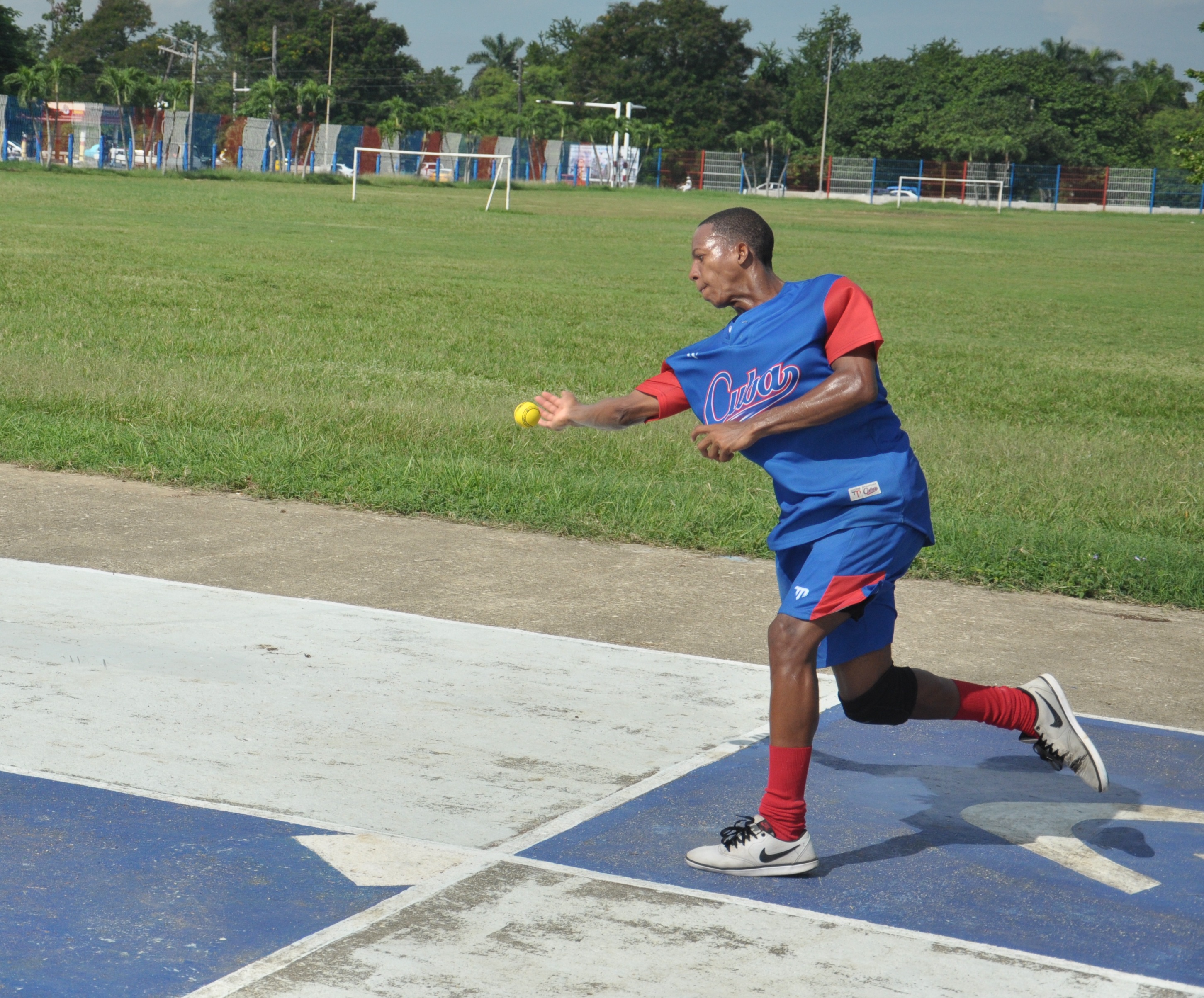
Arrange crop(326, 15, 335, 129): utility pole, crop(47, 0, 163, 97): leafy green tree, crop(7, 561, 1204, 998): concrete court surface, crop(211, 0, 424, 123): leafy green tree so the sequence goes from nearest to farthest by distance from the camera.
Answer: crop(7, 561, 1204, 998): concrete court surface < crop(326, 15, 335, 129): utility pole < crop(211, 0, 424, 123): leafy green tree < crop(47, 0, 163, 97): leafy green tree

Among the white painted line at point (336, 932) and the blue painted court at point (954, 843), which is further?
the blue painted court at point (954, 843)

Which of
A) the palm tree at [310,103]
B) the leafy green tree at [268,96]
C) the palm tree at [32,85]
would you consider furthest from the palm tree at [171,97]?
the leafy green tree at [268,96]

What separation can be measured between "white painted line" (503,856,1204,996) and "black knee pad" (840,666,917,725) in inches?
27.1

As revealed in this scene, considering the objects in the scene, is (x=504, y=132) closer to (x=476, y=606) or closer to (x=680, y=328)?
(x=680, y=328)

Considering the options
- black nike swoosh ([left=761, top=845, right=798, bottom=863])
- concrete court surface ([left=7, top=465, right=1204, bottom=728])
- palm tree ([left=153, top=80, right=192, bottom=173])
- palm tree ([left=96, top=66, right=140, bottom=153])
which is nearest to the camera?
black nike swoosh ([left=761, top=845, right=798, bottom=863])

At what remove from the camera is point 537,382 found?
1349 centimetres

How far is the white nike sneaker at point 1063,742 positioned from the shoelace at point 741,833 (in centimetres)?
101

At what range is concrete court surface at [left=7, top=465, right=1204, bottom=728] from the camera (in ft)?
20.0

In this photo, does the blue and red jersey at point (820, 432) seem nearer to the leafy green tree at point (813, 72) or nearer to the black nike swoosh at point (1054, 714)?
the black nike swoosh at point (1054, 714)

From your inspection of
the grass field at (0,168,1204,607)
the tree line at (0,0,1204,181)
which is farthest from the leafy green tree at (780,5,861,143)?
the grass field at (0,168,1204,607)

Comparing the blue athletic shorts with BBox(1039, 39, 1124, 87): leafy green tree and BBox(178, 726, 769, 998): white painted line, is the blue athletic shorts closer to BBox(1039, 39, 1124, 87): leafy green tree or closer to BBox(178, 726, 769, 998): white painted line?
BBox(178, 726, 769, 998): white painted line

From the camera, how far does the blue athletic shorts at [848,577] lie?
3844 millimetres

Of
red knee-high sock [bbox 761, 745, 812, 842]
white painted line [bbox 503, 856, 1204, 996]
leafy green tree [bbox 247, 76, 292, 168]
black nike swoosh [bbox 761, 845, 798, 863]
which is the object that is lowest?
white painted line [bbox 503, 856, 1204, 996]

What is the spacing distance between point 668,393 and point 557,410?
12.8 inches
